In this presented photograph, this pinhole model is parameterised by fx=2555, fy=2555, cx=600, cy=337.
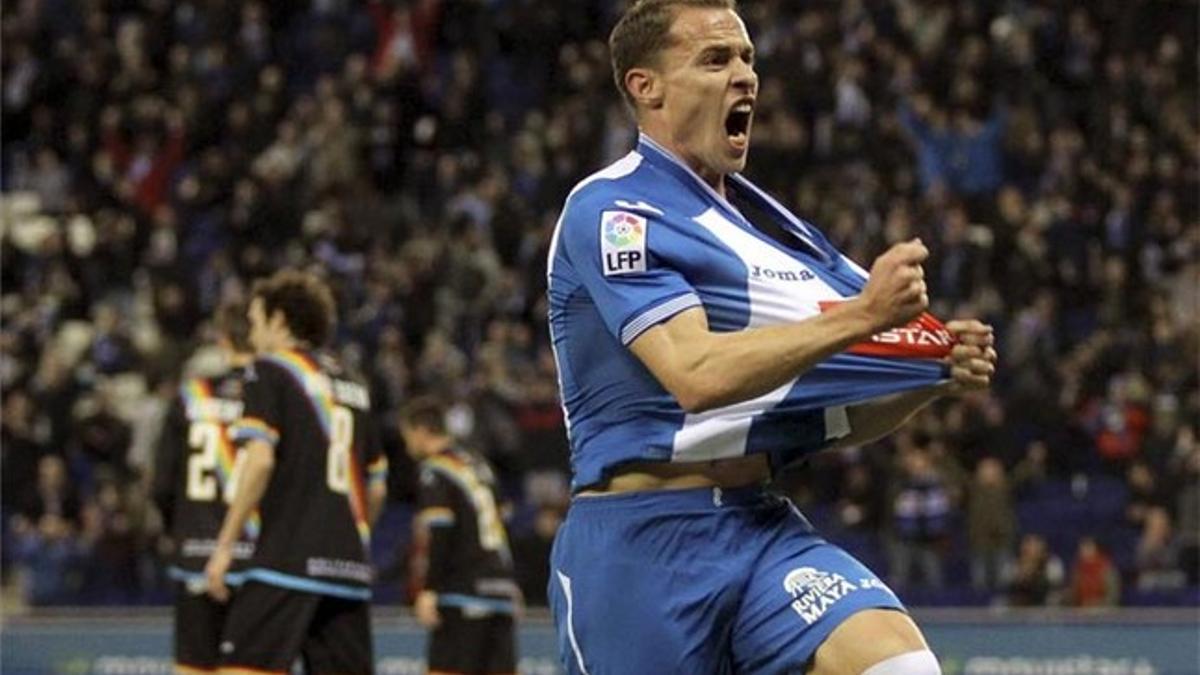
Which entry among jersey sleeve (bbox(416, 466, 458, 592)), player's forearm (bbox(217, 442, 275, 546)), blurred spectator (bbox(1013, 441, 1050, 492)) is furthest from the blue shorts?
blurred spectator (bbox(1013, 441, 1050, 492))

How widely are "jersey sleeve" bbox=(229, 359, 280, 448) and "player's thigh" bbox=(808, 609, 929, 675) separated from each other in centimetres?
485

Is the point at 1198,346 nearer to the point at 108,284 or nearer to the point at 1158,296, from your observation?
the point at 1158,296

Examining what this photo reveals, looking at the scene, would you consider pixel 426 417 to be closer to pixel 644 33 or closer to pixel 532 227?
pixel 644 33

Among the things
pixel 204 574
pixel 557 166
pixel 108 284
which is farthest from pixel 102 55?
pixel 204 574

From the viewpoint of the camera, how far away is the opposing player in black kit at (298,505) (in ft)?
31.7

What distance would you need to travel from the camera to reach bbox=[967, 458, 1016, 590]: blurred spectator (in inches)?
707

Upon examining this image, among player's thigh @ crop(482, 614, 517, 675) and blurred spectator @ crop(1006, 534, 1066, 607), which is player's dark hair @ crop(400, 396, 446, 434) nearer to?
player's thigh @ crop(482, 614, 517, 675)

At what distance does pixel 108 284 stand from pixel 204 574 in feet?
43.7

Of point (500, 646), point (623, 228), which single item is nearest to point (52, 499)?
point (500, 646)

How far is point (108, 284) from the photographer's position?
77.9ft

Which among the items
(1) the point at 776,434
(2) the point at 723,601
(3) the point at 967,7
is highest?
(3) the point at 967,7

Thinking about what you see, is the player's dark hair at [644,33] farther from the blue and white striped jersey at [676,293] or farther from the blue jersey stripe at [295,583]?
the blue jersey stripe at [295,583]

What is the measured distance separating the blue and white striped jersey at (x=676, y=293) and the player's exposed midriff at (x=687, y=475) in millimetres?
32

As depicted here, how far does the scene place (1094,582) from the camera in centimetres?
1739
